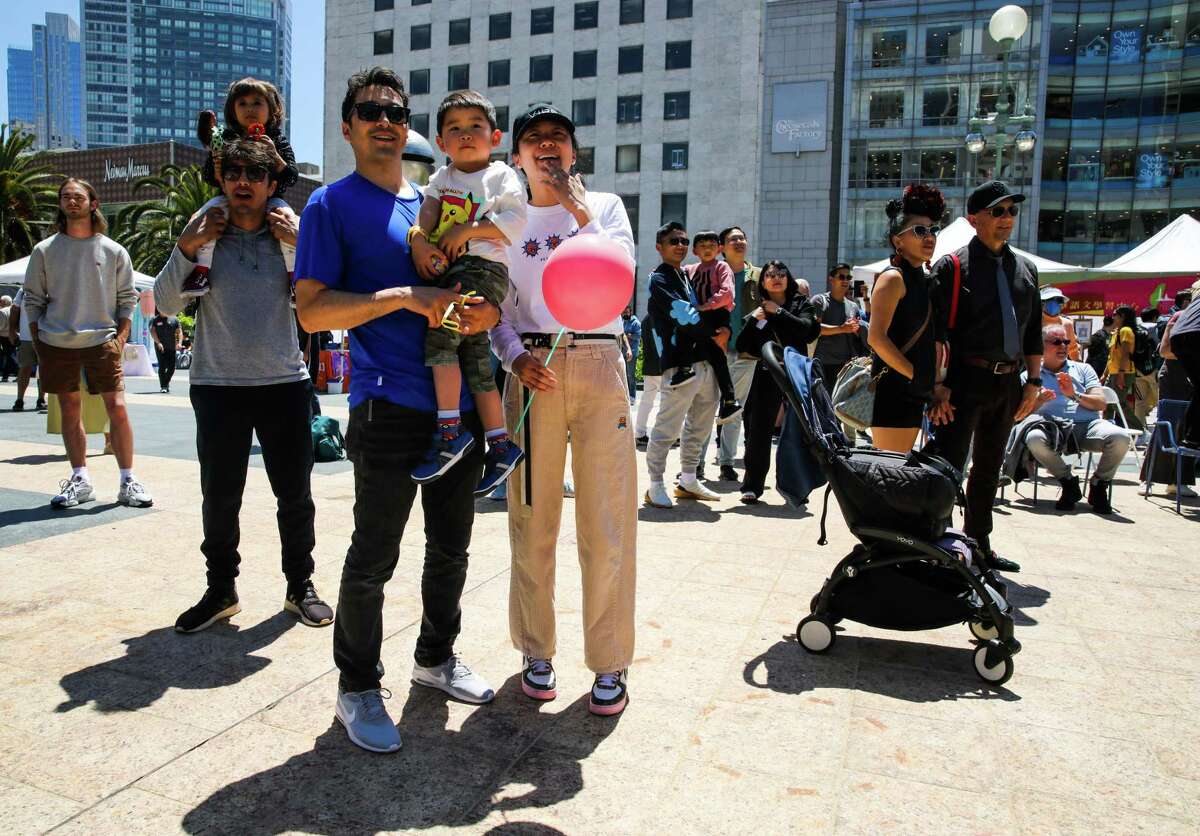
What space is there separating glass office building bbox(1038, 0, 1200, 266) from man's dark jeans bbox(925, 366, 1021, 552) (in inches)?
1848

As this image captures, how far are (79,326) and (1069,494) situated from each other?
8.05 metres

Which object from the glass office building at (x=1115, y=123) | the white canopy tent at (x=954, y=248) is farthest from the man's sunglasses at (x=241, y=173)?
the glass office building at (x=1115, y=123)

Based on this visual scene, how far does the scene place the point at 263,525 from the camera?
5.62 metres

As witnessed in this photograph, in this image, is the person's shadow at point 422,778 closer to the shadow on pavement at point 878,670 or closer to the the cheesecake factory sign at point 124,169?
the shadow on pavement at point 878,670

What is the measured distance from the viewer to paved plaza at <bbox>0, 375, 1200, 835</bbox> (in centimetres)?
242

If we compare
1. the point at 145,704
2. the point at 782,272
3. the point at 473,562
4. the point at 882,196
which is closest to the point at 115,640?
the point at 145,704

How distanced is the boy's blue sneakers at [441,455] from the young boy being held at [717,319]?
4.01m

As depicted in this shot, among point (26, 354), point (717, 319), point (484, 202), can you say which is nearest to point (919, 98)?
point (717, 319)

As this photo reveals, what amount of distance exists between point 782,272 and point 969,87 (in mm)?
45259

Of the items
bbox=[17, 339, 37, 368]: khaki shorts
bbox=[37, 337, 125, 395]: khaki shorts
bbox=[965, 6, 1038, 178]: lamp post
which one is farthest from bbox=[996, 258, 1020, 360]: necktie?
bbox=[17, 339, 37, 368]: khaki shorts

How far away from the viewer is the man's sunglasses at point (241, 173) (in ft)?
12.2

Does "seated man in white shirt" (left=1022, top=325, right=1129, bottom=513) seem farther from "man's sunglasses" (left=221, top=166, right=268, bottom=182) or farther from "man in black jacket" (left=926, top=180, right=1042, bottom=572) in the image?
"man's sunglasses" (left=221, top=166, right=268, bottom=182)

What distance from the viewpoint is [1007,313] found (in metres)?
4.71

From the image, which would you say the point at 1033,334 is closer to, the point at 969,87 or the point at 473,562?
the point at 473,562
